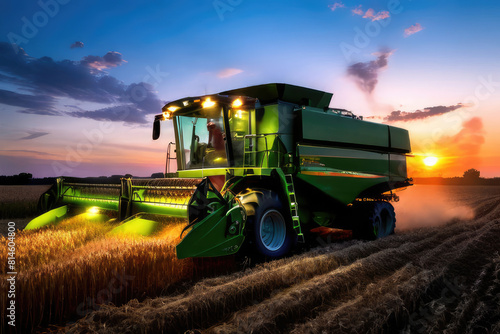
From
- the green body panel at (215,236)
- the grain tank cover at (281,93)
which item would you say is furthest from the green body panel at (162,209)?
the grain tank cover at (281,93)

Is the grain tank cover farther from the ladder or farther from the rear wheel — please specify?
the rear wheel

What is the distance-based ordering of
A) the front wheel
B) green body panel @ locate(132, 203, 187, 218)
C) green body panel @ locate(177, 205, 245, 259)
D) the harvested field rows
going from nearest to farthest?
the harvested field rows → green body panel @ locate(177, 205, 245, 259) → green body panel @ locate(132, 203, 187, 218) → the front wheel

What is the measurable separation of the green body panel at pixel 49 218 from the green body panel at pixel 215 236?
14.5 ft

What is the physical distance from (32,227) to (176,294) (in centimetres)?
486

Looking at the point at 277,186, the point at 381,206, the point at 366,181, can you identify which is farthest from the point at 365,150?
the point at 277,186

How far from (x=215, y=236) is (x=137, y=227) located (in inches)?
71.8

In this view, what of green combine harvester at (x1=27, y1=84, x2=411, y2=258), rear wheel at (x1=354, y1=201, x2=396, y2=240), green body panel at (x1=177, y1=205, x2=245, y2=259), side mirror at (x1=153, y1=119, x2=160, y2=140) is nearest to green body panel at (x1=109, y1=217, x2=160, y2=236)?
green combine harvester at (x1=27, y1=84, x2=411, y2=258)

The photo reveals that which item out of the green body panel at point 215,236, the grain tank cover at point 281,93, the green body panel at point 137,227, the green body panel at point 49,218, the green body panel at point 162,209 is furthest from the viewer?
the green body panel at point 49,218

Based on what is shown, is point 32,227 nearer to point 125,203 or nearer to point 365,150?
point 125,203

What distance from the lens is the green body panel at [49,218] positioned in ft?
24.5

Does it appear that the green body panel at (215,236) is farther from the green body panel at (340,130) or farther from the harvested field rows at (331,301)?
the green body panel at (340,130)

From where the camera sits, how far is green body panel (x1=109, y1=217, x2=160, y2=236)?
5973 millimetres

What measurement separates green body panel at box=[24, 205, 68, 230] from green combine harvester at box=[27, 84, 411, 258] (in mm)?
19

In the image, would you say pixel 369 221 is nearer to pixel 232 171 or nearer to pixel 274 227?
pixel 274 227
